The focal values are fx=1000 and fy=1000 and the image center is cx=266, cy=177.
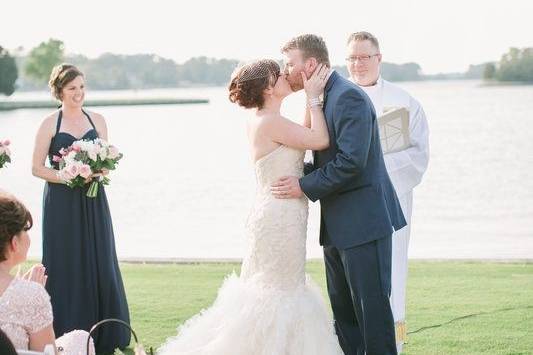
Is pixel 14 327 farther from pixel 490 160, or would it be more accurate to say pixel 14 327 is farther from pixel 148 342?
pixel 490 160

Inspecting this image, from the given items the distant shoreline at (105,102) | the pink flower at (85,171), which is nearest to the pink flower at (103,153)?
the pink flower at (85,171)

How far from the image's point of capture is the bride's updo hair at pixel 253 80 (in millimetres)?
5328

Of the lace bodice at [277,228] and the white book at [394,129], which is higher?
the white book at [394,129]

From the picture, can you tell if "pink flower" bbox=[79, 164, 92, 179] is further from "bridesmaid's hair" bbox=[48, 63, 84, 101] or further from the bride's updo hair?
the bride's updo hair

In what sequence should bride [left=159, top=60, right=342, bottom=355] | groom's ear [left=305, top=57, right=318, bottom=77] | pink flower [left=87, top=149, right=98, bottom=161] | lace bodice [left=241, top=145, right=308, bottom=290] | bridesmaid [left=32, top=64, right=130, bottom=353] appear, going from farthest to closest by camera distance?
bridesmaid [left=32, top=64, right=130, bottom=353], pink flower [left=87, top=149, right=98, bottom=161], lace bodice [left=241, top=145, right=308, bottom=290], bride [left=159, top=60, right=342, bottom=355], groom's ear [left=305, top=57, right=318, bottom=77]

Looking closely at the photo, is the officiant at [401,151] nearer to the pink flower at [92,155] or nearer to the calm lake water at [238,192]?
the calm lake water at [238,192]

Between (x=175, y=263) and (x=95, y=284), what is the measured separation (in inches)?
144

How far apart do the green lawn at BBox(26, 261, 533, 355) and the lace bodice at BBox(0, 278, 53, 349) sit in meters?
2.98

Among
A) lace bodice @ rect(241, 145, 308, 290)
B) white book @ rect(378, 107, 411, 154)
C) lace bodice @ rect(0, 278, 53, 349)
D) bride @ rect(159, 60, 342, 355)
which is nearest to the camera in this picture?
lace bodice @ rect(0, 278, 53, 349)

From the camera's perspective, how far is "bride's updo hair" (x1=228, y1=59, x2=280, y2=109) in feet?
17.5

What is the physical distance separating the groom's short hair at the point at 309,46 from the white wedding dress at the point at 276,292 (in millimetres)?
527

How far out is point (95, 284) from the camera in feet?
22.6

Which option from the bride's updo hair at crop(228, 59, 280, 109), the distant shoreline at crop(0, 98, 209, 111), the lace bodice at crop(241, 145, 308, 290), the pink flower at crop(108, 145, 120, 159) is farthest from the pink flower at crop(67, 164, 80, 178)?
the distant shoreline at crop(0, 98, 209, 111)

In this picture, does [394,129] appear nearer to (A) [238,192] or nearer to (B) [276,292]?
(B) [276,292]
